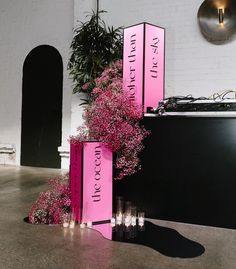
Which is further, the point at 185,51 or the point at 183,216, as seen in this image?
the point at 185,51

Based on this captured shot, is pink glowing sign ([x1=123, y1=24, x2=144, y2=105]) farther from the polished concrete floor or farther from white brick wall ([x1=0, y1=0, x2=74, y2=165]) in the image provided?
white brick wall ([x1=0, y1=0, x2=74, y2=165])

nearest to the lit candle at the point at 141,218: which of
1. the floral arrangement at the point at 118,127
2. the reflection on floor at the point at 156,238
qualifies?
the reflection on floor at the point at 156,238

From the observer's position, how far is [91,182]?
8.11 ft

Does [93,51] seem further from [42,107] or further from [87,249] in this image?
[87,249]

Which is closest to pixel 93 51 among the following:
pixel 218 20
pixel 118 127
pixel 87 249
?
pixel 218 20

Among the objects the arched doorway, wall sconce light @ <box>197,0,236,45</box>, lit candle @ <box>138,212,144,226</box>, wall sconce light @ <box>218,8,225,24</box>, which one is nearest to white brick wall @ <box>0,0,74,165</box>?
the arched doorway

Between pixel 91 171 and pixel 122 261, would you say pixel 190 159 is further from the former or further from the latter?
pixel 122 261

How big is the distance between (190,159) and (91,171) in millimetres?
715

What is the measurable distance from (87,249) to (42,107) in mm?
3926

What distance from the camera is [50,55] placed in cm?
556

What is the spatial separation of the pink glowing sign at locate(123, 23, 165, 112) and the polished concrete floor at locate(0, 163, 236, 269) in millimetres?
972

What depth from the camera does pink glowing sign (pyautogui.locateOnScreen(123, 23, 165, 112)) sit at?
2676 millimetres

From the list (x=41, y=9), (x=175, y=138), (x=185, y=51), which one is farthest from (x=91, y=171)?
(x=41, y=9)

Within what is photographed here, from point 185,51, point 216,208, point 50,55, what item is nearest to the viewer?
point 216,208
